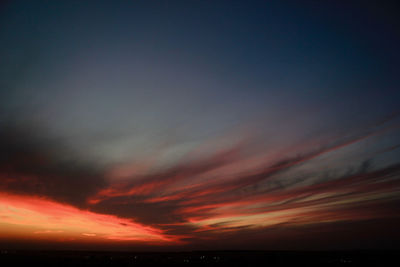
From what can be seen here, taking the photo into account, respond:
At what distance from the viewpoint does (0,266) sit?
8844cm

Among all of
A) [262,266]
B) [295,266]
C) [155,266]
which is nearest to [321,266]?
[295,266]

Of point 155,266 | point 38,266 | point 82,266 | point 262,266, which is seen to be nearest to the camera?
point 38,266

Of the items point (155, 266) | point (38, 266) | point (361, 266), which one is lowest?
point (361, 266)

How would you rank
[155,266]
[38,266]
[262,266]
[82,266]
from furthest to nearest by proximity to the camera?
[262,266] → [155,266] → [82,266] → [38,266]

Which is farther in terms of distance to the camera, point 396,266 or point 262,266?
point 262,266

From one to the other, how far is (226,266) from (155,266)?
33872mm

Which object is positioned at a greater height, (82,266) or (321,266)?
(82,266)

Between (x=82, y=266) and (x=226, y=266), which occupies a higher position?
(x=82, y=266)

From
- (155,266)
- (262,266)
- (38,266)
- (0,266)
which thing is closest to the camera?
(0,266)

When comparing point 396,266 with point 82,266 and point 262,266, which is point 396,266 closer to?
point 262,266

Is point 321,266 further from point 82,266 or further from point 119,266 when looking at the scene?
point 82,266

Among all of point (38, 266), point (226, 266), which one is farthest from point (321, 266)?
point (38, 266)

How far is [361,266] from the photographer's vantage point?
113125 mm

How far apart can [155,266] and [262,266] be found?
51531 millimetres
